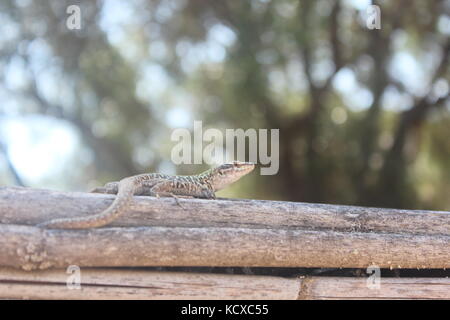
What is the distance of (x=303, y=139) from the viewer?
464 inches

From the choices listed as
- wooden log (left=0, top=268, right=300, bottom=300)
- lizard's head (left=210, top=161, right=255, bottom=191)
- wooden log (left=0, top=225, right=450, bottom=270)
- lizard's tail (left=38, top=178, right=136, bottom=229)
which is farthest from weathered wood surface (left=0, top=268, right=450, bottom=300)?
lizard's head (left=210, top=161, right=255, bottom=191)

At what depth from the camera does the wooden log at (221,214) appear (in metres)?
3.42

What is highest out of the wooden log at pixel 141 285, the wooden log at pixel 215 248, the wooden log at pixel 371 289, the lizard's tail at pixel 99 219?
the lizard's tail at pixel 99 219

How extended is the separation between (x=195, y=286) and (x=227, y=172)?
1547mm

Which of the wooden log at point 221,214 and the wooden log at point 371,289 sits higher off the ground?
the wooden log at point 221,214

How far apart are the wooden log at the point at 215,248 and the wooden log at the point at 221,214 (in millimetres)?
120

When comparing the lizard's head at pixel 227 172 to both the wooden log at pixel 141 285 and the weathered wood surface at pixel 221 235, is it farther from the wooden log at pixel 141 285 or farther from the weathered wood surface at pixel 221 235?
the wooden log at pixel 141 285

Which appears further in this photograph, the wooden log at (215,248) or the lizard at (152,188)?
the lizard at (152,188)

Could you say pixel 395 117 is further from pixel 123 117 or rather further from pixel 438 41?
pixel 123 117

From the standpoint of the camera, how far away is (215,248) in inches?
139

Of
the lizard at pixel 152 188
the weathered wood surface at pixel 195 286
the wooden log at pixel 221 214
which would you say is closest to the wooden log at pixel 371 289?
the weathered wood surface at pixel 195 286

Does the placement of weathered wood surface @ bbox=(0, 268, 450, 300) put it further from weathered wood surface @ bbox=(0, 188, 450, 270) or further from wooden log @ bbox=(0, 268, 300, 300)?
weathered wood surface @ bbox=(0, 188, 450, 270)

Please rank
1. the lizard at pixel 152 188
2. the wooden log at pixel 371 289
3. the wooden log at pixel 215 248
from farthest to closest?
the wooden log at pixel 371 289 → the lizard at pixel 152 188 → the wooden log at pixel 215 248

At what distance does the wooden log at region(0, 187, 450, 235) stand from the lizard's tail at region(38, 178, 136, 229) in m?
0.08
